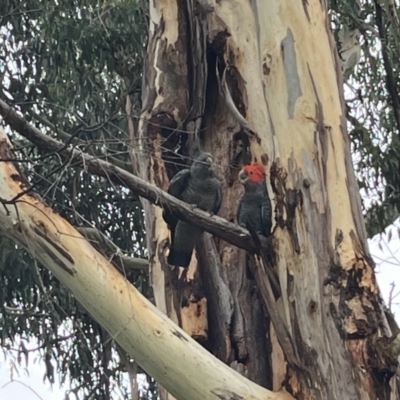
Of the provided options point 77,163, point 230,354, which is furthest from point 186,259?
point 77,163

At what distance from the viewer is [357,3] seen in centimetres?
570

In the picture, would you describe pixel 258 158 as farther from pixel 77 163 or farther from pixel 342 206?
pixel 77 163

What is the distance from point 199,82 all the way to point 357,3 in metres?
2.36

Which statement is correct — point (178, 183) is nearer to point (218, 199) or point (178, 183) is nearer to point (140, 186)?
point (218, 199)

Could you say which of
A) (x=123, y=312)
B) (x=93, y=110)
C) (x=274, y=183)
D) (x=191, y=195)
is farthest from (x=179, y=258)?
(x=93, y=110)

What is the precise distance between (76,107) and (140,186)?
337 cm

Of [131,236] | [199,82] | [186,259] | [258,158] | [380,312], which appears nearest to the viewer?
[380,312]

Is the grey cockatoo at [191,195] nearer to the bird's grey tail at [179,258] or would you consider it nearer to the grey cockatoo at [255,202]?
the bird's grey tail at [179,258]

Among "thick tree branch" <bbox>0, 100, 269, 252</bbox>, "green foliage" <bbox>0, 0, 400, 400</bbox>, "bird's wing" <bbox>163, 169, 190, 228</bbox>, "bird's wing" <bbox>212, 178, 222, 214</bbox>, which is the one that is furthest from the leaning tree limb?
"green foliage" <bbox>0, 0, 400, 400</bbox>

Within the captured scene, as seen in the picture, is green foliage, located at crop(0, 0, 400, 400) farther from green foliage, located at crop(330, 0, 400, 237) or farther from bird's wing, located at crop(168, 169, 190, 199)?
bird's wing, located at crop(168, 169, 190, 199)

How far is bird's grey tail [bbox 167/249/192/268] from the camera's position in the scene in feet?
11.2

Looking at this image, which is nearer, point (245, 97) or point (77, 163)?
point (77, 163)

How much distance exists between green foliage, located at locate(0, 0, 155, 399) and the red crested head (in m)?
→ 2.33

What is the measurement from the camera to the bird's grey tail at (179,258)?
11.2 ft
